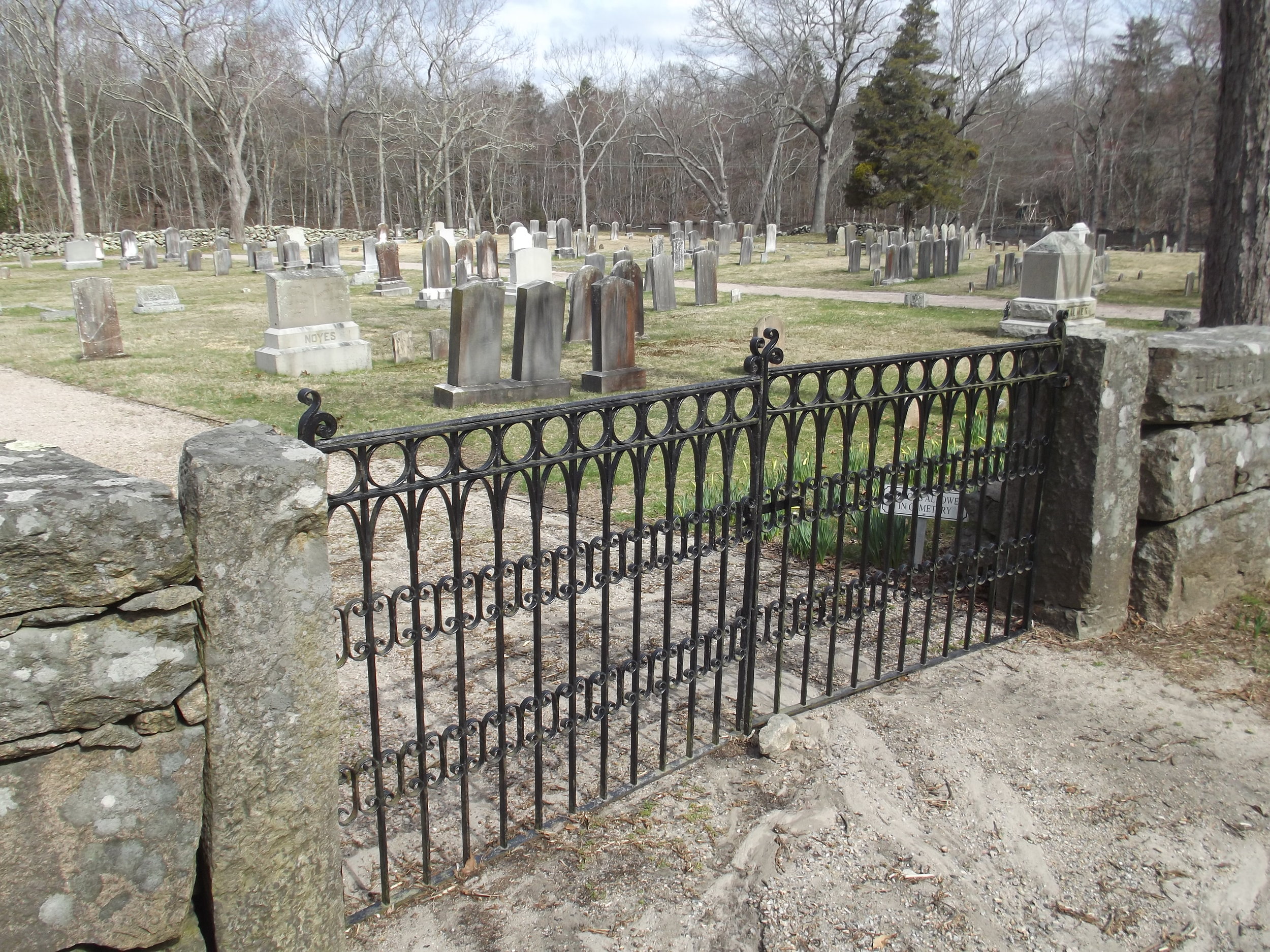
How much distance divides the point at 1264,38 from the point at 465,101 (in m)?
42.1

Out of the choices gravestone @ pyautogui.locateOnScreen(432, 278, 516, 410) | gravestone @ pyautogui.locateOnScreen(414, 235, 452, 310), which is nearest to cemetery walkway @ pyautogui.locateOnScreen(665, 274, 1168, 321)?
gravestone @ pyautogui.locateOnScreen(414, 235, 452, 310)

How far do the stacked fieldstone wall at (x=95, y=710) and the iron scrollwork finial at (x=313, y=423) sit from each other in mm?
393

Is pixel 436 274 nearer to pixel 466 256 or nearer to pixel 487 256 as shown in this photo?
pixel 487 256

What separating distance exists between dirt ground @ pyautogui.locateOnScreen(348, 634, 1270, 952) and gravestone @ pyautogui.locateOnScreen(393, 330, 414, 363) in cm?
1043

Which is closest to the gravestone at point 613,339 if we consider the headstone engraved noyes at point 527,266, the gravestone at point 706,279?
the headstone engraved noyes at point 527,266

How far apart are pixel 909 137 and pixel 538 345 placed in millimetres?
34848

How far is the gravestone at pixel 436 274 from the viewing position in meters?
18.6

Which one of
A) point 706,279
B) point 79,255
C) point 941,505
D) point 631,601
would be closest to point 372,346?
point 706,279

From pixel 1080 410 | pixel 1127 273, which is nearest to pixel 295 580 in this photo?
pixel 1080 410

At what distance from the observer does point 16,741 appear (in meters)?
1.70

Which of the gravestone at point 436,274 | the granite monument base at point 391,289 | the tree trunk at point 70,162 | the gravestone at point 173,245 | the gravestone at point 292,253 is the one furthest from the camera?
the tree trunk at point 70,162

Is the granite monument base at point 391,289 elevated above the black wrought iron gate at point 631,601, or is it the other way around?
the granite monument base at point 391,289

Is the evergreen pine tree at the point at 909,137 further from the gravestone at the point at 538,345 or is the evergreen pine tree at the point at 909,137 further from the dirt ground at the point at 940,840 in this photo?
the dirt ground at the point at 940,840

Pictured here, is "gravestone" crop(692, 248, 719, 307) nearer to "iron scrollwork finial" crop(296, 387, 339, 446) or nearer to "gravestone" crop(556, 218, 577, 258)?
"gravestone" crop(556, 218, 577, 258)
